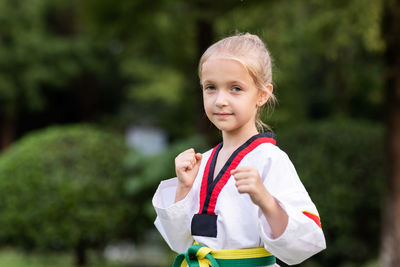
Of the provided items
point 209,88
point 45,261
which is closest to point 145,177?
point 45,261

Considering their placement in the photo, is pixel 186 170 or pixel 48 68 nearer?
pixel 186 170

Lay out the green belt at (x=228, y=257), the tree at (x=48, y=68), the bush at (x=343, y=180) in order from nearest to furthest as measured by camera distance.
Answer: the green belt at (x=228, y=257), the bush at (x=343, y=180), the tree at (x=48, y=68)

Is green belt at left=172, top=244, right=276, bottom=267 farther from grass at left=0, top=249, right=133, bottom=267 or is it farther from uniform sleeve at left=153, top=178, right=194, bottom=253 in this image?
grass at left=0, top=249, right=133, bottom=267

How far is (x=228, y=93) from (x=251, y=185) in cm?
38

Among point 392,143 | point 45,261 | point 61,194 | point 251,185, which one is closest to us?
point 251,185

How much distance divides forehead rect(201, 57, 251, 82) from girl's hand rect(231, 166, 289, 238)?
35cm

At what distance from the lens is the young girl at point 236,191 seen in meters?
1.64

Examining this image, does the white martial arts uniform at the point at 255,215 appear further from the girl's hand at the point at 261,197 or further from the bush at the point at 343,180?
the bush at the point at 343,180

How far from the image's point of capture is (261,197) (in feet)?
5.11

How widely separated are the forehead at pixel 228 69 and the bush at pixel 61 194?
16.4 feet

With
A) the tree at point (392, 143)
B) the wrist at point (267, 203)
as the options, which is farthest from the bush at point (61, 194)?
the wrist at point (267, 203)

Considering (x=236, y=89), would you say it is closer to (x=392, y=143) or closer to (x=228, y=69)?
(x=228, y=69)

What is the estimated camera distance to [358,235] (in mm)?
5902

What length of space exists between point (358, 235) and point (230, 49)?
15.2ft
